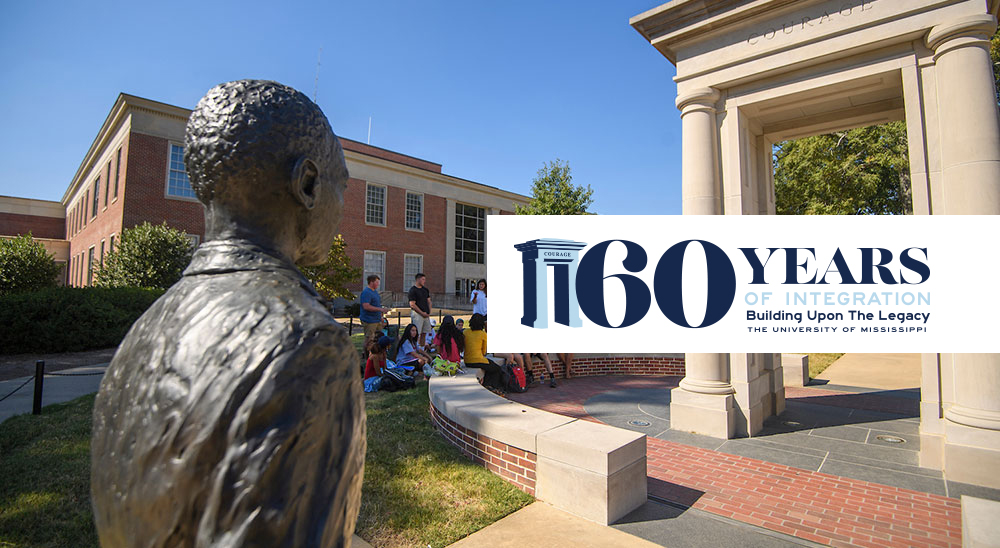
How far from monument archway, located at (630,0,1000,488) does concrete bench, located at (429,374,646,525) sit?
2866 mm

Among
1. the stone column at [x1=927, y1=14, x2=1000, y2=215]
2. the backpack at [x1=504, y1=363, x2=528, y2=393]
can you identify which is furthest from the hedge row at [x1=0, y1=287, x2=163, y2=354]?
the stone column at [x1=927, y1=14, x2=1000, y2=215]

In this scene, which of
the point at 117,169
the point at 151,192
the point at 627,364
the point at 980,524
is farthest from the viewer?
the point at 117,169

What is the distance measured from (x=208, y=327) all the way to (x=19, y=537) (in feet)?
13.3

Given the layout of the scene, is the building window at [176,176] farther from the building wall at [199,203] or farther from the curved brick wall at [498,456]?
the curved brick wall at [498,456]

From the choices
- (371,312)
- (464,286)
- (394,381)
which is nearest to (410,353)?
(394,381)

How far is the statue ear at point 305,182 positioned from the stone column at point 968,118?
21.8ft

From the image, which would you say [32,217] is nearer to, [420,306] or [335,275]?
[335,275]

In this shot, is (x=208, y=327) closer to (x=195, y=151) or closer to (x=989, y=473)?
(x=195, y=151)

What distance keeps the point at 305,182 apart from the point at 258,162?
120 mm

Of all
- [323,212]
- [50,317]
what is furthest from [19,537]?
[50,317]

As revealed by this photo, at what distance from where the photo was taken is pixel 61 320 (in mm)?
12609

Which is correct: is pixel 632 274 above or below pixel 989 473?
above

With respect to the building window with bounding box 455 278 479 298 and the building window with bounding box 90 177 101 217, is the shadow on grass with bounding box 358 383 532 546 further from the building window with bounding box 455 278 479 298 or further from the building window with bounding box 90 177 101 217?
the building window with bounding box 455 278 479 298

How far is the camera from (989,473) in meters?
4.79
